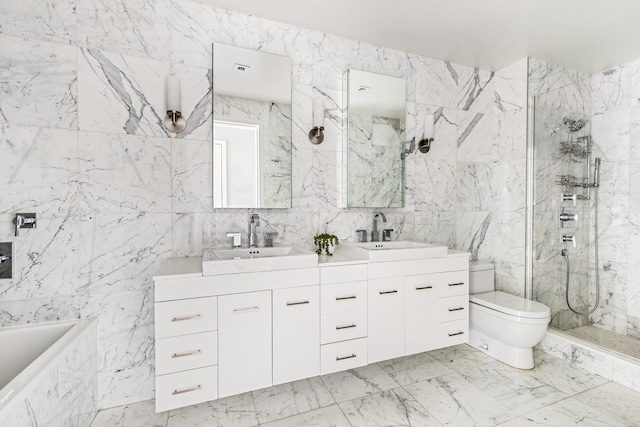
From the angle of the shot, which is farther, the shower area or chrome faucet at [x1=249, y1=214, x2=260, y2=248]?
the shower area

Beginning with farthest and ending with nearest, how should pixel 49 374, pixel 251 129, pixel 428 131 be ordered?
pixel 428 131
pixel 251 129
pixel 49 374

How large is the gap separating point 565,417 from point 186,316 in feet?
7.08

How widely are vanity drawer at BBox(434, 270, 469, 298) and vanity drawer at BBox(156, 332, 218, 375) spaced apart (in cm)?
153

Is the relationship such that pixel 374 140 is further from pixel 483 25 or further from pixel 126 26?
pixel 126 26

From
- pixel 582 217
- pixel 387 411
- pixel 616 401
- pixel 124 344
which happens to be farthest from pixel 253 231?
pixel 582 217

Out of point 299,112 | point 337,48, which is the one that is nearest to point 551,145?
point 337,48

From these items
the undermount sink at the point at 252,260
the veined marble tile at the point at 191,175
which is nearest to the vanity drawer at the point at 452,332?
the undermount sink at the point at 252,260

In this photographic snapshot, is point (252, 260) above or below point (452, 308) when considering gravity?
above

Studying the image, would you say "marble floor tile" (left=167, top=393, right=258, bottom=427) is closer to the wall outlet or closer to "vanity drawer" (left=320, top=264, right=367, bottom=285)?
"vanity drawer" (left=320, top=264, right=367, bottom=285)

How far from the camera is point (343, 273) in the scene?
1874 millimetres

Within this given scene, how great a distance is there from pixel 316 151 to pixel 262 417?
1.77 m

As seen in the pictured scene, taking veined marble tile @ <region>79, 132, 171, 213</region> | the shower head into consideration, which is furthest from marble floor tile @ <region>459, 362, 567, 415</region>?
veined marble tile @ <region>79, 132, 171, 213</region>

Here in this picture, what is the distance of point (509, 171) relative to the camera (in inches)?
109

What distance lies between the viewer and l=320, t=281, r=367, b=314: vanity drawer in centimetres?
182
